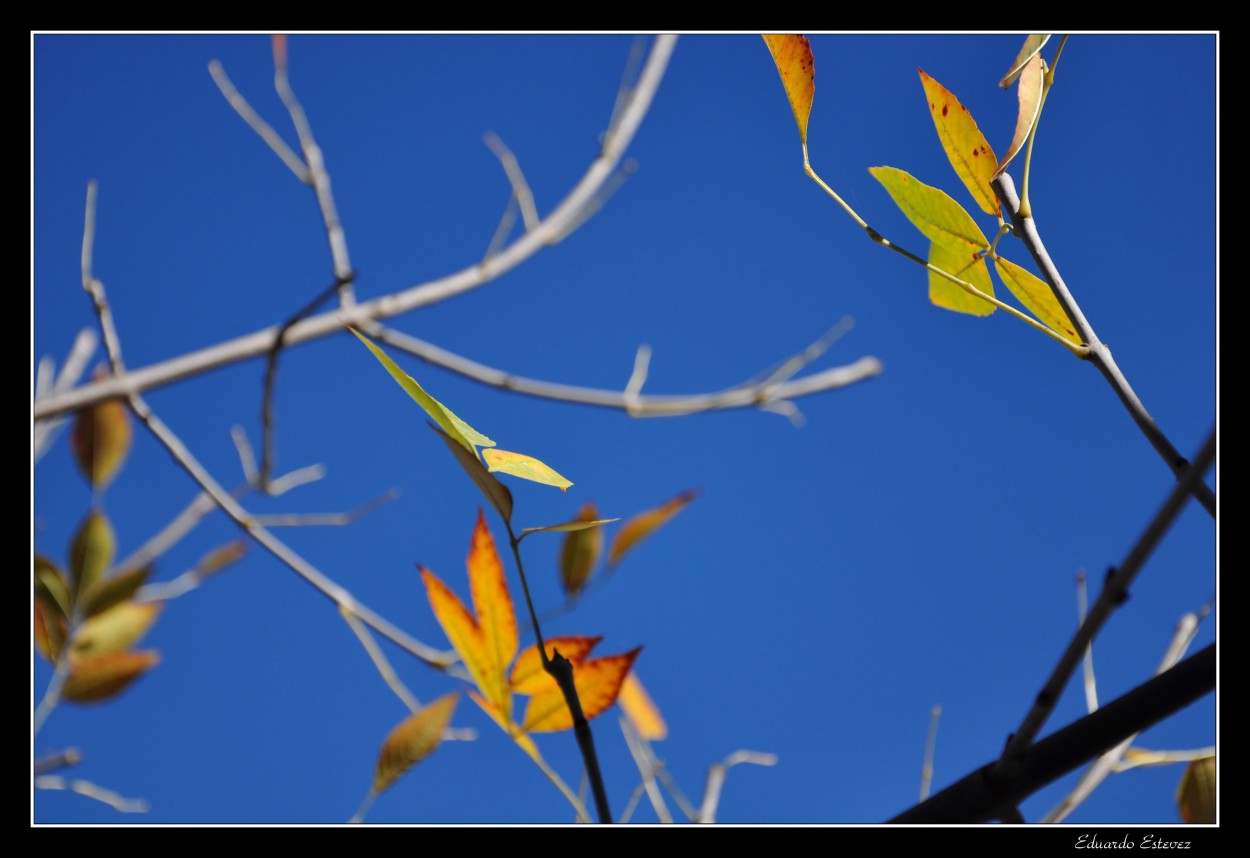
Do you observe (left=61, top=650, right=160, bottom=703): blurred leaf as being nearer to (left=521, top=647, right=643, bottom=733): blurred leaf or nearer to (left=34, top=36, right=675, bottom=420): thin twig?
(left=34, top=36, right=675, bottom=420): thin twig

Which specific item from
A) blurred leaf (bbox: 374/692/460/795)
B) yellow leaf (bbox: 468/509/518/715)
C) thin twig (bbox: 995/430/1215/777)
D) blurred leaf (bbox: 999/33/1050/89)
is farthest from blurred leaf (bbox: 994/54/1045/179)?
blurred leaf (bbox: 374/692/460/795)

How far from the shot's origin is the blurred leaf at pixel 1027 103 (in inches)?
11.8

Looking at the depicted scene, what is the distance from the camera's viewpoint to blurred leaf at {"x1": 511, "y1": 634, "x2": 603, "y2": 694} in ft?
1.22

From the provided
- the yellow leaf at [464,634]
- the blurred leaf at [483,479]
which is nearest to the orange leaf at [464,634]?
the yellow leaf at [464,634]

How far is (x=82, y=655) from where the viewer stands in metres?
0.72

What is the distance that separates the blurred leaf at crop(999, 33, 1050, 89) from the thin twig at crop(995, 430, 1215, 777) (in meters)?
0.16

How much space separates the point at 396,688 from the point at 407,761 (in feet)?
0.97

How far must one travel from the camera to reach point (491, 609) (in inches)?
14.5

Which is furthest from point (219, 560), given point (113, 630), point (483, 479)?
point (483, 479)

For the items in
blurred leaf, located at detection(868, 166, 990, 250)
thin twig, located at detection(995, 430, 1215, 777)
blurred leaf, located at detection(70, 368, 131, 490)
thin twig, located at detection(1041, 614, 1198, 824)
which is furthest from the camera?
blurred leaf, located at detection(70, 368, 131, 490)

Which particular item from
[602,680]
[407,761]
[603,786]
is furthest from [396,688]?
[603,786]

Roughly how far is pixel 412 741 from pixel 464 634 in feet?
0.42

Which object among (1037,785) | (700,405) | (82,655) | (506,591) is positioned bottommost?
(1037,785)
